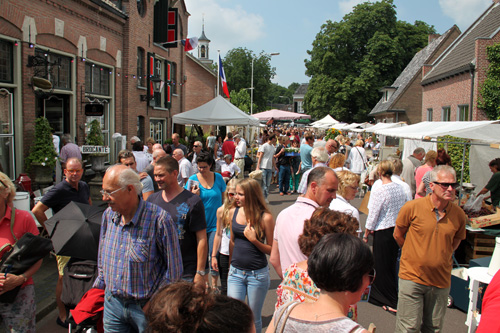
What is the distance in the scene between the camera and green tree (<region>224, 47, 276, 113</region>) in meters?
70.6

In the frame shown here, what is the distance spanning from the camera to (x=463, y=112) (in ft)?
71.5

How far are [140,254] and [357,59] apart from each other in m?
46.2

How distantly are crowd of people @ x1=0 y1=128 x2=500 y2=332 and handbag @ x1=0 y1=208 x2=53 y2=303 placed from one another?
0.22ft

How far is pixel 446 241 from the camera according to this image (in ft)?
12.3

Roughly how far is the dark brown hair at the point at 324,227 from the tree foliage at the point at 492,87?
1945 centimetres

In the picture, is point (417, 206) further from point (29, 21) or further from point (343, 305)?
point (29, 21)

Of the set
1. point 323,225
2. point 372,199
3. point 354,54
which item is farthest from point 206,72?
point 323,225

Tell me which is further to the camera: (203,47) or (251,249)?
(203,47)

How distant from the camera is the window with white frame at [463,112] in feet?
69.5

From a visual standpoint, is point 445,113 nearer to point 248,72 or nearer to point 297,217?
point 297,217

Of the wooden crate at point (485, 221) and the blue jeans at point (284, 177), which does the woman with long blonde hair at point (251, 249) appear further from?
the blue jeans at point (284, 177)

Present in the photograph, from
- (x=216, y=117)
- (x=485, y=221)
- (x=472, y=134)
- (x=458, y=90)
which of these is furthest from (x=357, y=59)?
(x=485, y=221)

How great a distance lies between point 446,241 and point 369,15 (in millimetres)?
45246

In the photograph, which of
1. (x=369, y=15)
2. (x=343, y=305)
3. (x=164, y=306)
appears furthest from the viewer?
(x=369, y=15)
